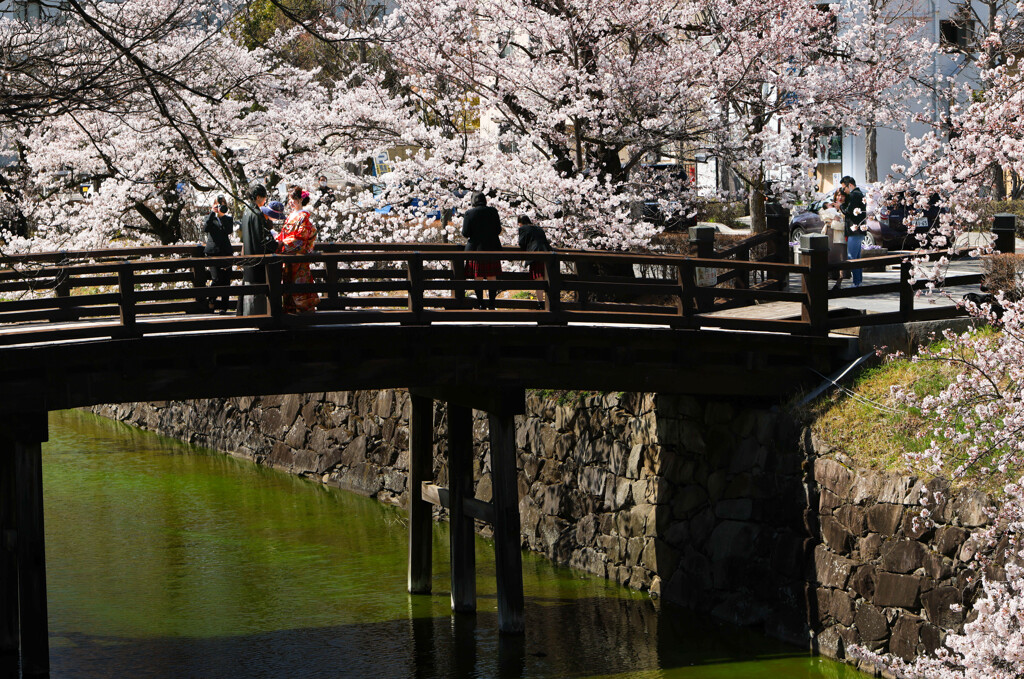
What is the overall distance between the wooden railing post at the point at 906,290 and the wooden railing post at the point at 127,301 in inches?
311

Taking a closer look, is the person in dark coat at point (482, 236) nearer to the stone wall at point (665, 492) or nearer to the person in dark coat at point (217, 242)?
the stone wall at point (665, 492)

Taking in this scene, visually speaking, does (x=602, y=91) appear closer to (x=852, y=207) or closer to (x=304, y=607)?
(x=852, y=207)

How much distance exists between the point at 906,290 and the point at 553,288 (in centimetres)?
383

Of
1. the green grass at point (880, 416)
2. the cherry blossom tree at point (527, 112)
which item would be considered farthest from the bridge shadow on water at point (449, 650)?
the cherry blossom tree at point (527, 112)

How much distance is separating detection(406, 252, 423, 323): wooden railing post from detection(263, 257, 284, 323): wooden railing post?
133 centimetres

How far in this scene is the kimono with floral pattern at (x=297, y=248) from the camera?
13.4 m

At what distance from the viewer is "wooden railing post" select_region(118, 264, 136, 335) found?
1187 cm

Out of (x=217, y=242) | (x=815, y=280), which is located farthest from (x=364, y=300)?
(x=815, y=280)

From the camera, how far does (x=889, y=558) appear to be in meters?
11.5

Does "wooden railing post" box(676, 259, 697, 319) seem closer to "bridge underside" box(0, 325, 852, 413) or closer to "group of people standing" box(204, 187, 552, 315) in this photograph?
"bridge underside" box(0, 325, 852, 413)

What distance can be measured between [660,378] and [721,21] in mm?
8370

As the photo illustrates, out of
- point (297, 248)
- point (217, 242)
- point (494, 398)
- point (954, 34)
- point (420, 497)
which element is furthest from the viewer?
point (954, 34)

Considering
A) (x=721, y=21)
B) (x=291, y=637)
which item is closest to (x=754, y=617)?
(x=291, y=637)

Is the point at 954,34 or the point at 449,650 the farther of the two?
the point at 954,34
